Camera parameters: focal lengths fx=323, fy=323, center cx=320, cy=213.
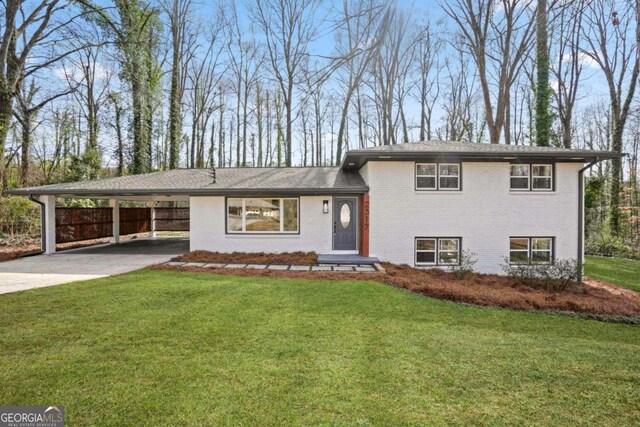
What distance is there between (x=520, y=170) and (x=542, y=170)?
0.69 meters

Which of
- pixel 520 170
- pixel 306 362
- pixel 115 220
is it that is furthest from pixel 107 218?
pixel 520 170

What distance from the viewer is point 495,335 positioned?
15.6 feet

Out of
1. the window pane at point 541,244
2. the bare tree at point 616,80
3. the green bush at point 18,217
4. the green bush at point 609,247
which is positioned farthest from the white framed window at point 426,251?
the green bush at point 18,217

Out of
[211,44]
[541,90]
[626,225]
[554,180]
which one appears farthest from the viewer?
[211,44]

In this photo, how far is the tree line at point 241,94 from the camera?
49.9ft

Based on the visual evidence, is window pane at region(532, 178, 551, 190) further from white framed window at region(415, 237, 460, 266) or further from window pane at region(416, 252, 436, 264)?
window pane at region(416, 252, 436, 264)

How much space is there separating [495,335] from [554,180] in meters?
8.11

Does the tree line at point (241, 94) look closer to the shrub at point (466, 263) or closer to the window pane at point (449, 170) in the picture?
the window pane at point (449, 170)

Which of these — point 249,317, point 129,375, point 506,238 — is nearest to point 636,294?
point 506,238

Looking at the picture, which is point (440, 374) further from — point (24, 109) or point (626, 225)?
point (24, 109)

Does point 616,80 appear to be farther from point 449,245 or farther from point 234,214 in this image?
point 234,214

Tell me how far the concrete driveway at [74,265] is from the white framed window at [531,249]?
1148 cm

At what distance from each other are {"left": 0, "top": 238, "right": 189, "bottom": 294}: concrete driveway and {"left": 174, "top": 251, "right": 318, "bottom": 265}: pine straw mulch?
1085 mm

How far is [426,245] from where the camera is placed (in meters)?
10.5
